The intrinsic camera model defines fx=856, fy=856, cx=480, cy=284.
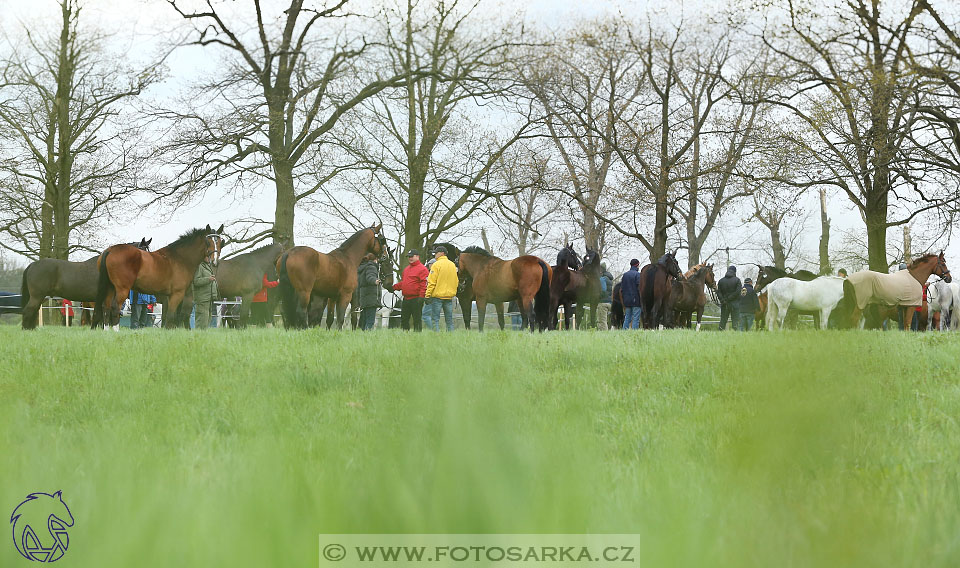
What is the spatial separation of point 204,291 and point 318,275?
3.26m

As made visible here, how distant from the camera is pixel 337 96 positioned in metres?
26.1

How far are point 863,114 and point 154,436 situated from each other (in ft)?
74.8

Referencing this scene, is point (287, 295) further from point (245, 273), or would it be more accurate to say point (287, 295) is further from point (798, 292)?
point (798, 292)

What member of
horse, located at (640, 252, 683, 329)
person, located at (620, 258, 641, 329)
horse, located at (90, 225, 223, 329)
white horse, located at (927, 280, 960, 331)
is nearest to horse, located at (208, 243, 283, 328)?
horse, located at (90, 225, 223, 329)

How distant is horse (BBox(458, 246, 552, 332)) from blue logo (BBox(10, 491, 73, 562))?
18.4m

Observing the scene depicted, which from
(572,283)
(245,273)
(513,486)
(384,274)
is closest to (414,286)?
(384,274)

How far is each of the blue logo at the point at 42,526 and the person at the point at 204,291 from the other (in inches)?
682

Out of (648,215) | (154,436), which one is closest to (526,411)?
(154,436)

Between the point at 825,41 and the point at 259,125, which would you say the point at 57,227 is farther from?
the point at 825,41

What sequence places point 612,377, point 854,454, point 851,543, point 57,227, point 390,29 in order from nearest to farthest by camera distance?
1. point 851,543
2. point 854,454
3. point 612,377
4. point 390,29
5. point 57,227

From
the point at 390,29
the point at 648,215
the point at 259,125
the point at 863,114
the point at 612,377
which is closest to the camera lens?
the point at 612,377

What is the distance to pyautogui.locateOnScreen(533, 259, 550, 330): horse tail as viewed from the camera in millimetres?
19453

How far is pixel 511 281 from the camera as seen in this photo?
19.4 metres

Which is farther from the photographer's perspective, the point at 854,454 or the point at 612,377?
the point at 612,377
